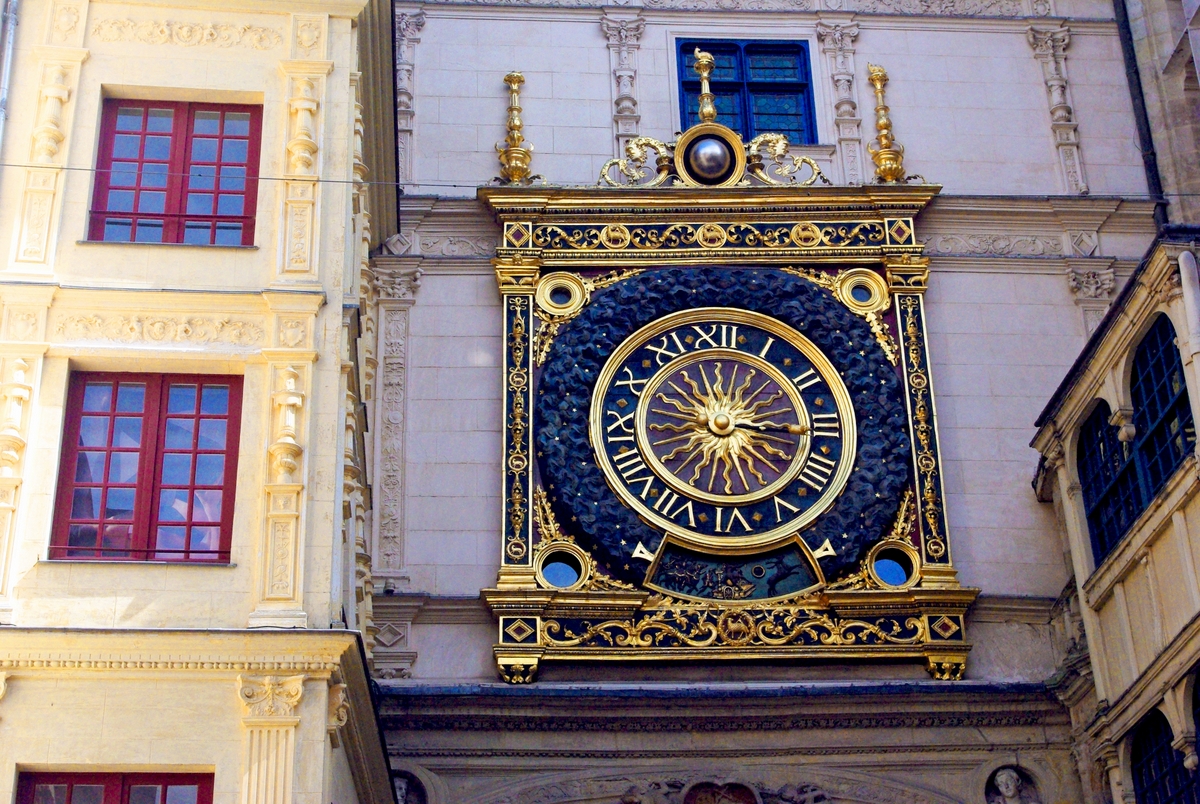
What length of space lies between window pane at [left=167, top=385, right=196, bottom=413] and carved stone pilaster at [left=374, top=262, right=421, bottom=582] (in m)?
3.95

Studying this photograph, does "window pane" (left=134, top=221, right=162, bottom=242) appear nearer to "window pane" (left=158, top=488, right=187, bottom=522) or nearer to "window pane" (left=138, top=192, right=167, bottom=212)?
"window pane" (left=138, top=192, right=167, bottom=212)

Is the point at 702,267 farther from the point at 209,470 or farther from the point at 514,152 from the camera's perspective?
the point at 209,470

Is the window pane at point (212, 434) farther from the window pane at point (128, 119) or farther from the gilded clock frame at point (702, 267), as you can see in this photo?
the gilded clock frame at point (702, 267)

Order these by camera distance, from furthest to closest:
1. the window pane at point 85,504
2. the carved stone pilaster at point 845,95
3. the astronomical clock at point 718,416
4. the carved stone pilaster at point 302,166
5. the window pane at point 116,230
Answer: the carved stone pilaster at point 845,95, the astronomical clock at point 718,416, the window pane at point 116,230, the carved stone pilaster at point 302,166, the window pane at point 85,504

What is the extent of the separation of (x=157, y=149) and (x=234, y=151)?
0.51 meters

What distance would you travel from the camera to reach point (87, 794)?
1088 cm

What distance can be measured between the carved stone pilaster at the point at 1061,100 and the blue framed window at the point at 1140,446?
12.4ft

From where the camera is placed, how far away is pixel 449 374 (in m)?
17.0

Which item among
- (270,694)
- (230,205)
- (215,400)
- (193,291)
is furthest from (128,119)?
(270,694)

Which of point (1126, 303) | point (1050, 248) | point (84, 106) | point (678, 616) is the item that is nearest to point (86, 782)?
point (84, 106)

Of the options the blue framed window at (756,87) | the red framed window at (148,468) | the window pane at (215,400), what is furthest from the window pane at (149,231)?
the blue framed window at (756,87)

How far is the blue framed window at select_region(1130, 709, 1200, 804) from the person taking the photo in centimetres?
1342

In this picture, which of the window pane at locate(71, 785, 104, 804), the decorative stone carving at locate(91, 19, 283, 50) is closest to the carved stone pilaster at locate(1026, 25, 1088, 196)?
the decorative stone carving at locate(91, 19, 283, 50)

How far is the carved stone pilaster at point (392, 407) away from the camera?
16.1 metres
